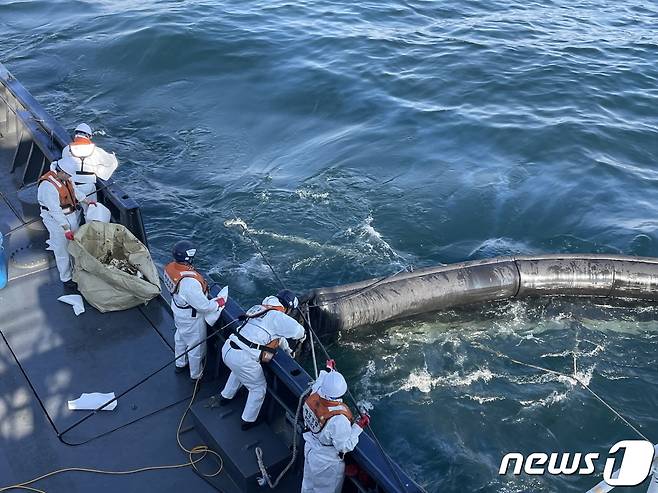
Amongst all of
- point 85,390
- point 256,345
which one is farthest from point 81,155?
point 256,345

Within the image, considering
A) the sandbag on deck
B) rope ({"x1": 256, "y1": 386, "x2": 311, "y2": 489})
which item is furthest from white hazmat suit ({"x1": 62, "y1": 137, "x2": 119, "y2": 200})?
rope ({"x1": 256, "y1": 386, "x2": 311, "y2": 489})

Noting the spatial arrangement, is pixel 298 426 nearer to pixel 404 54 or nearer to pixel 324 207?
pixel 324 207

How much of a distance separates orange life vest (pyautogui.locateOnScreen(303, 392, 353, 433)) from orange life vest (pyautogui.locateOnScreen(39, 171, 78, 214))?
16.0ft

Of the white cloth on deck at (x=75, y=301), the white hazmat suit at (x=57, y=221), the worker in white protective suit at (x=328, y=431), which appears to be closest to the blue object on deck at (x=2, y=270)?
the white hazmat suit at (x=57, y=221)

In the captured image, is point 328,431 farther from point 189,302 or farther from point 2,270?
point 2,270

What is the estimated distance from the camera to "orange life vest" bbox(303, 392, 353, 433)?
18.7 feet

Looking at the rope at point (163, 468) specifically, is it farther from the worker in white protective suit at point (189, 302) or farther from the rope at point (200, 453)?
the worker in white protective suit at point (189, 302)

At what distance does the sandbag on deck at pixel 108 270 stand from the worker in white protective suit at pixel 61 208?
0.24m

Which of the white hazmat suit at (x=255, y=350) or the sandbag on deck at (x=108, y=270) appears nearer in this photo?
the white hazmat suit at (x=255, y=350)

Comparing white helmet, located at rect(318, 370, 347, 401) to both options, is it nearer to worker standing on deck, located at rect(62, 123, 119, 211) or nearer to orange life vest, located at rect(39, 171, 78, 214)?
orange life vest, located at rect(39, 171, 78, 214)

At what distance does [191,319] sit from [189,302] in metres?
0.29

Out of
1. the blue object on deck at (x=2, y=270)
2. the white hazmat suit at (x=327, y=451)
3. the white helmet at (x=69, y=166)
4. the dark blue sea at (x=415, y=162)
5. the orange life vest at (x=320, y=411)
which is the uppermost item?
the white helmet at (x=69, y=166)

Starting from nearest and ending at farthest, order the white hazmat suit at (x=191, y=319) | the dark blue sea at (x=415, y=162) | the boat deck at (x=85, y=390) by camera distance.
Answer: the boat deck at (x=85, y=390) → the white hazmat suit at (x=191, y=319) → the dark blue sea at (x=415, y=162)

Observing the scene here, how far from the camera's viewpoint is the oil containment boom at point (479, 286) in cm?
1045
